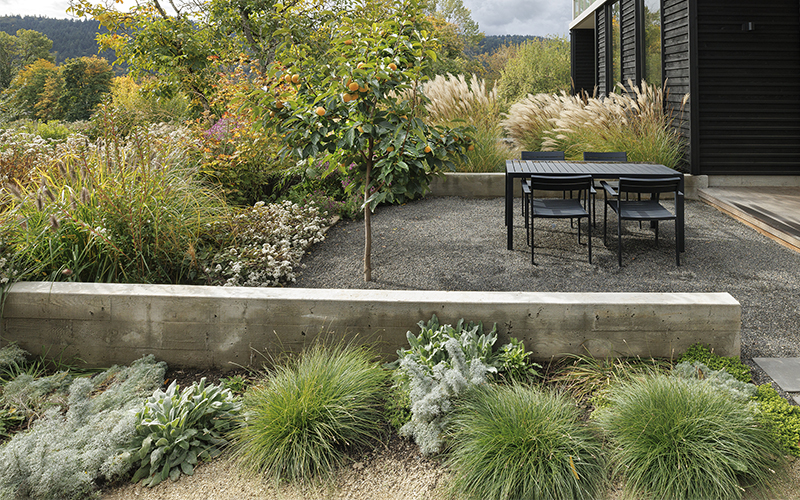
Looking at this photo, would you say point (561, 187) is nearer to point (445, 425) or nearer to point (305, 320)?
point (305, 320)

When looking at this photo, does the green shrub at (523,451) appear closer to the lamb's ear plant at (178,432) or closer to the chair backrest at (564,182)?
the lamb's ear plant at (178,432)

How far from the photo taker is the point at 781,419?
226 cm

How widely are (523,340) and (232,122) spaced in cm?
436

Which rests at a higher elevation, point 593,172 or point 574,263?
point 593,172

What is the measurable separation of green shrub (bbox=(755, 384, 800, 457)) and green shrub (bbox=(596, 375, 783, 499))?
2.3 inches

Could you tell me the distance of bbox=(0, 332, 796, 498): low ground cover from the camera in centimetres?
201

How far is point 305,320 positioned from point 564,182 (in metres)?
2.49

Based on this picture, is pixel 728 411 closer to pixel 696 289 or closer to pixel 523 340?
pixel 523 340

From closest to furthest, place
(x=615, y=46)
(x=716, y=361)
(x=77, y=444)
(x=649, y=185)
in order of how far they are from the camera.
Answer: (x=77, y=444) → (x=716, y=361) → (x=649, y=185) → (x=615, y=46)

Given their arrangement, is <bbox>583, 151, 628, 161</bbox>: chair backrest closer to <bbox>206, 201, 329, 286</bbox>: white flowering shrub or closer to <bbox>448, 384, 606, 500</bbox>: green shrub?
<bbox>206, 201, 329, 286</bbox>: white flowering shrub

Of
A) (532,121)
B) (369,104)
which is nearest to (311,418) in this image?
(369,104)

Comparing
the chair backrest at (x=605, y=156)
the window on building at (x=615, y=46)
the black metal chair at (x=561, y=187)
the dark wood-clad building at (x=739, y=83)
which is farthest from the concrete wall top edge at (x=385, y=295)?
the window on building at (x=615, y=46)

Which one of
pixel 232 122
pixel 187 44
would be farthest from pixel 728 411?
pixel 187 44

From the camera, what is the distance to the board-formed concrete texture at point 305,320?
278 centimetres
